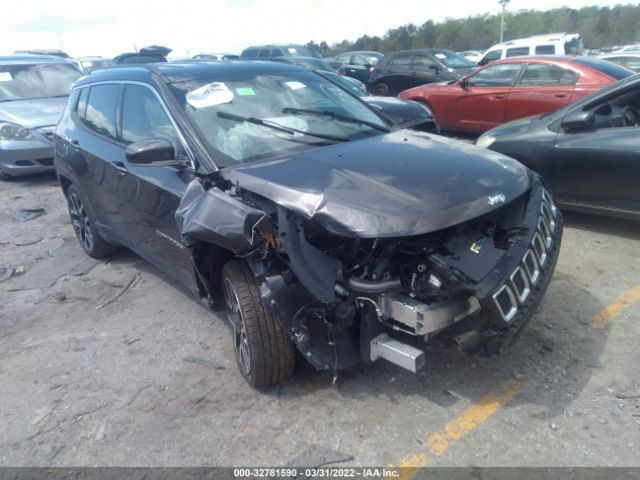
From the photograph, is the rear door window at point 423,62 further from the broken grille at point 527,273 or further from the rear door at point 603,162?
the broken grille at point 527,273

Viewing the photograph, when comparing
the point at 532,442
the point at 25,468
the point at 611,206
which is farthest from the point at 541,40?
the point at 25,468

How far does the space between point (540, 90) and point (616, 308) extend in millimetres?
5129

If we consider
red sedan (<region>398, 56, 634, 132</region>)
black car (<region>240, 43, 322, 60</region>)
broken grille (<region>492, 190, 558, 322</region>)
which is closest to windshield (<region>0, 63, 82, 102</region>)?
red sedan (<region>398, 56, 634, 132</region>)

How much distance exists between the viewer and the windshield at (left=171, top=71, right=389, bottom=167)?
10.4 ft

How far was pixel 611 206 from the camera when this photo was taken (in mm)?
4453

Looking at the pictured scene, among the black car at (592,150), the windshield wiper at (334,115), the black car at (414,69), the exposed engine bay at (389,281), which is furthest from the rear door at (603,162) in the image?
the black car at (414,69)

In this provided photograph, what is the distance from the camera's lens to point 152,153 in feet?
9.93

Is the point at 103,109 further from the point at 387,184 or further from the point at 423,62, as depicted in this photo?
the point at 423,62

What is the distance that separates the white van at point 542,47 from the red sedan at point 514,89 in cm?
573

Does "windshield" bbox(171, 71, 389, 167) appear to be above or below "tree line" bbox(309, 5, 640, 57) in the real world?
above

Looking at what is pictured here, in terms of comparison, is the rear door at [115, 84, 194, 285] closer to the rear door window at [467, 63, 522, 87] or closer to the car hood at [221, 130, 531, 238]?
the car hood at [221, 130, 531, 238]

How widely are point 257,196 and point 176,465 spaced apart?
1.43m

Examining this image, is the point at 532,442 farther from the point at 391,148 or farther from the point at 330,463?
the point at 391,148

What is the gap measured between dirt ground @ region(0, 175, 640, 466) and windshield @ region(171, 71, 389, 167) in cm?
138
